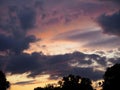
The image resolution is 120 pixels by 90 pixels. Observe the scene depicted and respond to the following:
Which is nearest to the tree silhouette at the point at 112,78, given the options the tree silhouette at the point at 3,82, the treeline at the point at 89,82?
the treeline at the point at 89,82

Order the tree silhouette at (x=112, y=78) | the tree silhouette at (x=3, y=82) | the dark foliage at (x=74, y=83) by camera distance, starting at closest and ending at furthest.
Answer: the tree silhouette at (x=112, y=78), the tree silhouette at (x=3, y=82), the dark foliage at (x=74, y=83)

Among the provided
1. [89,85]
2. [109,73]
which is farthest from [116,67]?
[89,85]

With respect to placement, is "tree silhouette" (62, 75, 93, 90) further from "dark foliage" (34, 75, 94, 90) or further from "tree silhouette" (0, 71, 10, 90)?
"tree silhouette" (0, 71, 10, 90)

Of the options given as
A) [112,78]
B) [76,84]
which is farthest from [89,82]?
[112,78]

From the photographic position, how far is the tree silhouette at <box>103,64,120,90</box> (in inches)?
4715

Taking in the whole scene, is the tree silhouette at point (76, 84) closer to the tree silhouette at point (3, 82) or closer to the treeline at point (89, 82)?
the treeline at point (89, 82)

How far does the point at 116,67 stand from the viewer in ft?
413

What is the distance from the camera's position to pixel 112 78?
398 ft

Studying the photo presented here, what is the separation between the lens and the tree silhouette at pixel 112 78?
393ft

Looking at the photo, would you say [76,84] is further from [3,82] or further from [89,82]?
[3,82]

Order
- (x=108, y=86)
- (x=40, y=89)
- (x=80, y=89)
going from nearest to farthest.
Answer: (x=108, y=86) < (x=80, y=89) < (x=40, y=89)

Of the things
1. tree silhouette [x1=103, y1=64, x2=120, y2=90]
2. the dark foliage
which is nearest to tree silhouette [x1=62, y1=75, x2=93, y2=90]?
the dark foliage

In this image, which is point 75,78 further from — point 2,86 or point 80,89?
point 2,86

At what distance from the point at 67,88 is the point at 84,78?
9.04m
